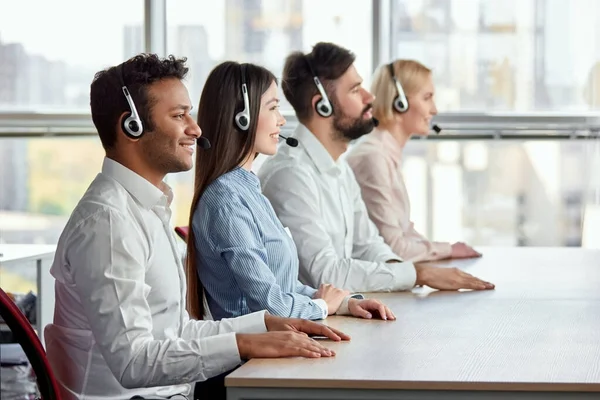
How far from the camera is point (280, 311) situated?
2.28 metres

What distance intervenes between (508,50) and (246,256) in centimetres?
342

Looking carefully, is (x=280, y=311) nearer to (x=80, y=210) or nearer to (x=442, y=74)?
(x=80, y=210)

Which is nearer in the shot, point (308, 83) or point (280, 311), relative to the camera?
point (280, 311)

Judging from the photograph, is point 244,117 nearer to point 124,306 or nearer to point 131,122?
point 131,122

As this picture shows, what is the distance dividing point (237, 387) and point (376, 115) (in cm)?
250

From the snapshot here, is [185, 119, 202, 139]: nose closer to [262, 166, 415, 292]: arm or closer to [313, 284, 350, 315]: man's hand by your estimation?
[313, 284, 350, 315]: man's hand

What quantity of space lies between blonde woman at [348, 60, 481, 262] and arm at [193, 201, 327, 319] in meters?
1.27

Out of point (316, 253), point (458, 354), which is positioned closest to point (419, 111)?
point (316, 253)

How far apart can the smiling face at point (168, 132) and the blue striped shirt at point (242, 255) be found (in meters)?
0.25

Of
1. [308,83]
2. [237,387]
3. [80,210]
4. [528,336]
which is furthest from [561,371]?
[308,83]

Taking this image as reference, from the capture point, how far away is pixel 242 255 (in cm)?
229

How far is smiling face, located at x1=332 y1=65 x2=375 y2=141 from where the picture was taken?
10.8ft

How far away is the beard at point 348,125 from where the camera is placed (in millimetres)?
3271

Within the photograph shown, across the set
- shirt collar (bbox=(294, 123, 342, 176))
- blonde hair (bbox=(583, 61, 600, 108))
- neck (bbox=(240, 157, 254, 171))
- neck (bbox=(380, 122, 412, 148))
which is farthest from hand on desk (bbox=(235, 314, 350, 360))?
blonde hair (bbox=(583, 61, 600, 108))
